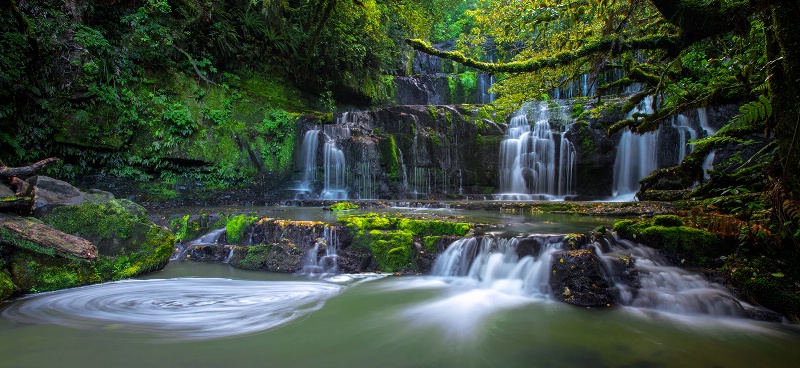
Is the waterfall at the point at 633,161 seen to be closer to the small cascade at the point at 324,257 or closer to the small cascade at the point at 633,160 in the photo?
the small cascade at the point at 633,160

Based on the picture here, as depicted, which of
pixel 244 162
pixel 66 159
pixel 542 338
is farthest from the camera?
pixel 244 162

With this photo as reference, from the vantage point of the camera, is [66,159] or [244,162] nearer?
[66,159]

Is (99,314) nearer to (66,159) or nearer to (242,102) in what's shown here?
(66,159)

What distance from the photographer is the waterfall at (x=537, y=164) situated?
13.1 metres

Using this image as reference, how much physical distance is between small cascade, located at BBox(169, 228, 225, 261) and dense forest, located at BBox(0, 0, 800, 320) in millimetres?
4919

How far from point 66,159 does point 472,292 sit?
12129 mm

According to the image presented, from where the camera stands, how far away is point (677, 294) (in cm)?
372

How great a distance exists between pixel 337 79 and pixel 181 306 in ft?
42.0

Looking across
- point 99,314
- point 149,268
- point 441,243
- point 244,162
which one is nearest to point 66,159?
point 244,162

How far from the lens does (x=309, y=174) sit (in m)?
13.1

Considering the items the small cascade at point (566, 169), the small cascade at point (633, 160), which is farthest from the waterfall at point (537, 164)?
the small cascade at point (633, 160)

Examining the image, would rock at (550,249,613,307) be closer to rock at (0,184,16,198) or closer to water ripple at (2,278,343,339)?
water ripple at (2,278,343,339)

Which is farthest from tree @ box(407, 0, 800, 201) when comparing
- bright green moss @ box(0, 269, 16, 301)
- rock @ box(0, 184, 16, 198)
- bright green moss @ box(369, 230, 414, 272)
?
rock @ box(0, 184, 16, 198)

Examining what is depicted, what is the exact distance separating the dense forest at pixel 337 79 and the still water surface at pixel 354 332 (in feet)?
3.81
